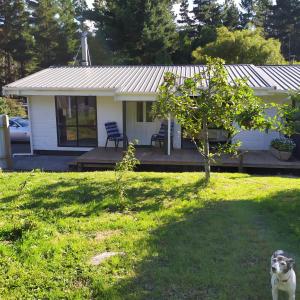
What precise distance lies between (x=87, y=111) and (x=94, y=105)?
0.35 meters

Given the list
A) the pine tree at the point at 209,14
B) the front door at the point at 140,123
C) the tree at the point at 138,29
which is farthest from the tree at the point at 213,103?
the pine tree at the point at 209,14

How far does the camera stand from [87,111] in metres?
13.1

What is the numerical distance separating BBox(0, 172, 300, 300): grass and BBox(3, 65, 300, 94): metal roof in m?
4.97

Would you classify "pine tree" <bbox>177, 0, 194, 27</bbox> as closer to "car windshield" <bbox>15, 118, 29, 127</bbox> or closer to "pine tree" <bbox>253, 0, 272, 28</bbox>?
"pine tree" <bbox>253, 0, 272, 28</bbox>

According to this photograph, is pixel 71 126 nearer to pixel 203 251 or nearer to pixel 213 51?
pixel 203 251

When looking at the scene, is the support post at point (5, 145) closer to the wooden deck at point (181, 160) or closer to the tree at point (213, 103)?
the wooden deck at point (181, 160)

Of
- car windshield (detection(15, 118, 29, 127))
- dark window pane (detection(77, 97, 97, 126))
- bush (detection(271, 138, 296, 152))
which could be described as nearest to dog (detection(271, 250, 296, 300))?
bush (detection(271, 138, 296, 152))

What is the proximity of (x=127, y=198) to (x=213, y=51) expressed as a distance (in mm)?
Answer: 20331

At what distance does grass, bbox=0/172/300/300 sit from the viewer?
354 cm

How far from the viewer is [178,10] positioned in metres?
38.1

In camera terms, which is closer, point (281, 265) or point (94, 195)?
point (281, 265)

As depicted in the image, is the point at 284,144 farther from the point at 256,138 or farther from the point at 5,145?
the point at 5,145

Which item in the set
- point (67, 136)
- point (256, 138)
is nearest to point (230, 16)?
point (256, 138)

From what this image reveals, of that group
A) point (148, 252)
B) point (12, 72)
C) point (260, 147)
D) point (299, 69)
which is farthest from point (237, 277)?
point (12, 72)
